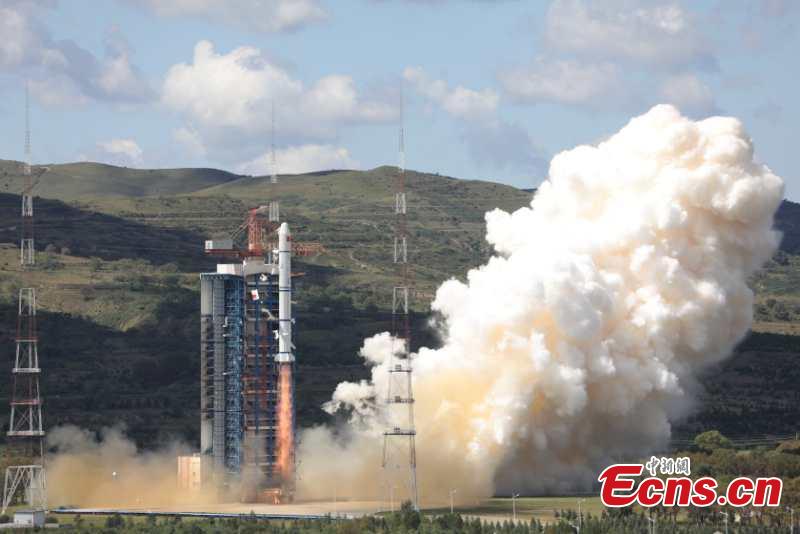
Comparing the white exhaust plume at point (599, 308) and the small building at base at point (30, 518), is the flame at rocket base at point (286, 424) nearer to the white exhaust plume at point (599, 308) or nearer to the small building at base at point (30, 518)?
the white exhaust plume at point (599, 308)

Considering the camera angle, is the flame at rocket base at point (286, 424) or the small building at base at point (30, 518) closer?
the small building at base at point (30, 518)

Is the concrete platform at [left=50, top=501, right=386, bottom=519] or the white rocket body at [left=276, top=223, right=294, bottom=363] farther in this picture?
the white rocket body at [left=276, top=223, right=294, bottom=363]

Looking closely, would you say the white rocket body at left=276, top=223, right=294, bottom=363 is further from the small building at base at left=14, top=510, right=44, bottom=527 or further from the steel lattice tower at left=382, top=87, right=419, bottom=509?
the small building at base at left=14, top=510, right=44, bottom=527

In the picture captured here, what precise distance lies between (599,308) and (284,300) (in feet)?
66.9

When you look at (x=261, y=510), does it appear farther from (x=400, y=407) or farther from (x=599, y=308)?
(x=599, y=308)

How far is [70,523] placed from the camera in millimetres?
113250

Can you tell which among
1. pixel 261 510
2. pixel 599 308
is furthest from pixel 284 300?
pixel 599 308

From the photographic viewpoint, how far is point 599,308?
115125mm

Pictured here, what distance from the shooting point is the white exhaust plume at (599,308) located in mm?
114750

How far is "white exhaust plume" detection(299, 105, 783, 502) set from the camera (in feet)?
376

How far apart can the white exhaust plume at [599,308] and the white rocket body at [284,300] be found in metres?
6.93

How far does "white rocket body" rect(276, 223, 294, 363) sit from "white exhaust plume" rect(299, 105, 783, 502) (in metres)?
6.93

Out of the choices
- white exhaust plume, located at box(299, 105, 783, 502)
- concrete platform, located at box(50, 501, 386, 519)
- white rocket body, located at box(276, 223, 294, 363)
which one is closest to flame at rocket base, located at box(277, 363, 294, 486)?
white rocket body, located at box(276, 223, 294, 363)

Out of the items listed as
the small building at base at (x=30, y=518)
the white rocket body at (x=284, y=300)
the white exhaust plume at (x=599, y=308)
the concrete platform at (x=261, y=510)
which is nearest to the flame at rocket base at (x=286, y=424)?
the white rocket body at (x=284, y=300)
